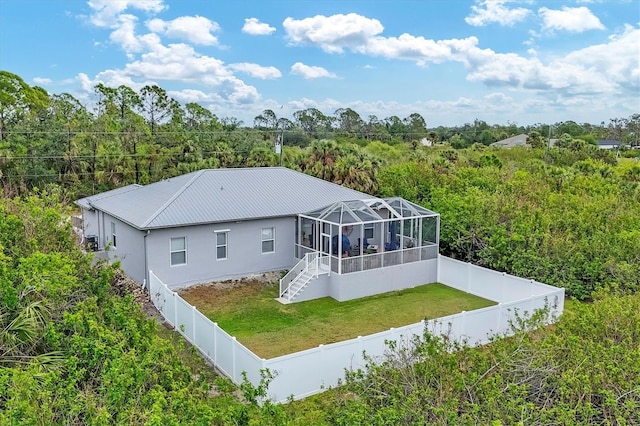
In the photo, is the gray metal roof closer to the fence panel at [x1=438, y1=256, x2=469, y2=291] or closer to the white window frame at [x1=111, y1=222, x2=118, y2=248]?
the white window frame at [x1=111, y1=222, x2=118, y2=248]

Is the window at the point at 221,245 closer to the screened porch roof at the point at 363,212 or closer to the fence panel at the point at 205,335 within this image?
the screened porch roof at the point at 363,212

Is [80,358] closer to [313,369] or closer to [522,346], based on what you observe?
[313,369]

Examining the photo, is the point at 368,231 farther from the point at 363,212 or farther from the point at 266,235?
the point at 266,235

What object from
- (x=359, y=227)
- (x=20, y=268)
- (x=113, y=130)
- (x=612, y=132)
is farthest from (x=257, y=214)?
(x=612, y=132)

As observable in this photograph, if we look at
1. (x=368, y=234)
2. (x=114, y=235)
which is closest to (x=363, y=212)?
(x=368, y=234)

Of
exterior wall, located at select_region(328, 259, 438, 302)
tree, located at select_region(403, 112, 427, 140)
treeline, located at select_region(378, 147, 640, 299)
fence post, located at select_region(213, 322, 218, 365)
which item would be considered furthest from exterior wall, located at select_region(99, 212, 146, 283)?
tree, located at select_region(403, 112, 427, 140)

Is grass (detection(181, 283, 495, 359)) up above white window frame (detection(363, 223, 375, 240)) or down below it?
below
